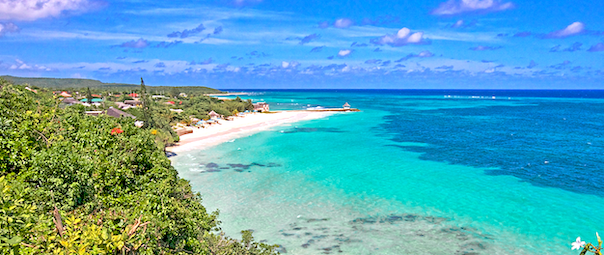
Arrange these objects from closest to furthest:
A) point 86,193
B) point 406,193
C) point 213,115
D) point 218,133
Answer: point 86,193 < point 406,193 < point 218,133 < point 213,115

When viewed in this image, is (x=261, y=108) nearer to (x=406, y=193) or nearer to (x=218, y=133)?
(x=218, y=133)

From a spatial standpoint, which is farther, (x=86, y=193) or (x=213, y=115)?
(x=213, y=115)

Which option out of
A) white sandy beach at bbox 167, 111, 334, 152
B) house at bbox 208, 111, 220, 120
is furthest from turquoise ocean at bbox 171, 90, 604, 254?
house at bbox 208, 111, 220, 120

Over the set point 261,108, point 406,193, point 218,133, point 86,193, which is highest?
point 86,193

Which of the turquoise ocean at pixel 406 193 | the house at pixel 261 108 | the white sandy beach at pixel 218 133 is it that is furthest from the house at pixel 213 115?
the turquoise ocean at pixel 406 193

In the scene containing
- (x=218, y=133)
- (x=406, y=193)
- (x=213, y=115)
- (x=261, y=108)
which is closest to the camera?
(x=406, y=193)

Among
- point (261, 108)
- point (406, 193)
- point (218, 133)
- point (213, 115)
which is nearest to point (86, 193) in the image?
point (406, 193)

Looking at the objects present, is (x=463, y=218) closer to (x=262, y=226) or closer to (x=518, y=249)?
(x=518, y=249)

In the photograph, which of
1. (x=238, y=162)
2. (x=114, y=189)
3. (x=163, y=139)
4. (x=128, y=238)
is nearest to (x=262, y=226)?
(x=114, y=189)

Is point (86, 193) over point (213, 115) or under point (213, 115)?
over
